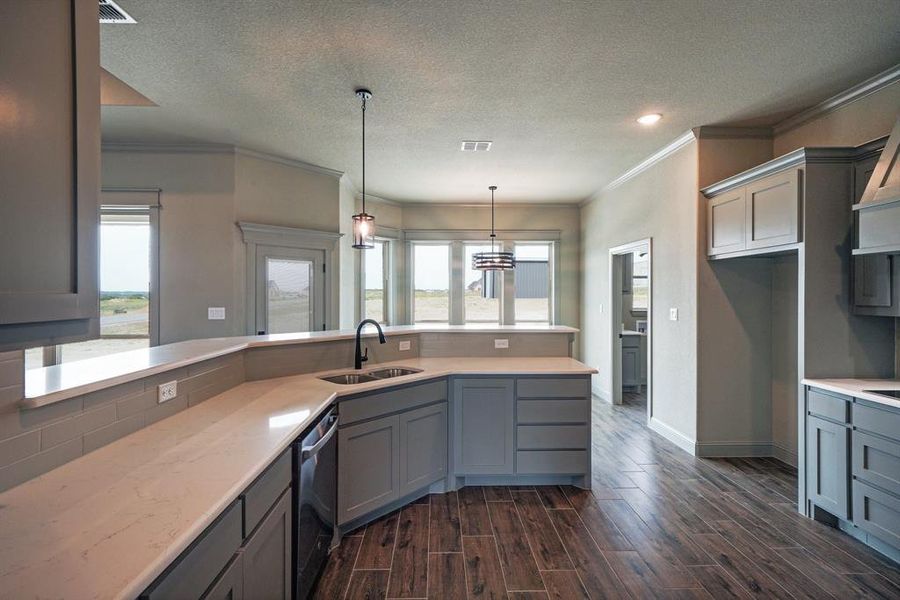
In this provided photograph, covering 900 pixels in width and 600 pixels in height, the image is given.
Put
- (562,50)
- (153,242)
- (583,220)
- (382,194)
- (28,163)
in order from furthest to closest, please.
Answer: (583,220) → (382,194) → (153,242) → (562,50) → (28,163)

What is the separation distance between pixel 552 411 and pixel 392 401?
123cm

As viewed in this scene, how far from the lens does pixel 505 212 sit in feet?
22.4

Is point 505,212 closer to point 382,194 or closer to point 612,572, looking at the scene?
point 382,194

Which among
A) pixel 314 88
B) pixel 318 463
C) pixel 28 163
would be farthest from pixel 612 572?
pixel 314 88

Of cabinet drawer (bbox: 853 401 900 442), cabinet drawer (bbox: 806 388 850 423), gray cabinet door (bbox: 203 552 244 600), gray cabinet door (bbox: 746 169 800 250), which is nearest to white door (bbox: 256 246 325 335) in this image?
gray cabinet door (bbox: 203 552 244 600)

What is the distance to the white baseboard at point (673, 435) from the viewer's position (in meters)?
3.80

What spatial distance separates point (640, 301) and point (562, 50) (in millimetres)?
5156

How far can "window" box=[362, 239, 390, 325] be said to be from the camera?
19.9 ft

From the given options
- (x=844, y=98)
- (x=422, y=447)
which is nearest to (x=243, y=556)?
(x=422, y=447)

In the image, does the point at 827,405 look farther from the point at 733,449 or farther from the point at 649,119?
the point at 649,119

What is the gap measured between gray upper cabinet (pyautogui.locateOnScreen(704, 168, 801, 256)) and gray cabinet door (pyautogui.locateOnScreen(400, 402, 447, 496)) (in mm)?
2647

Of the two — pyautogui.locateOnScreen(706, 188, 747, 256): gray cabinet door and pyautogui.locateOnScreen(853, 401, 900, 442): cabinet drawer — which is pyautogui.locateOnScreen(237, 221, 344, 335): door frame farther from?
pyautogui.locateOnScreen(853, 401, 900, 442): cabinet drawer

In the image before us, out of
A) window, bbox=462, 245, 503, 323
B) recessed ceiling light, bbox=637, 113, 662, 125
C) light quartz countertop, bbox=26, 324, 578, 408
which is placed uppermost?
recessed ceiling light, bbox=637, 113, 662, 125

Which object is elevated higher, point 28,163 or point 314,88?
point 314,88
